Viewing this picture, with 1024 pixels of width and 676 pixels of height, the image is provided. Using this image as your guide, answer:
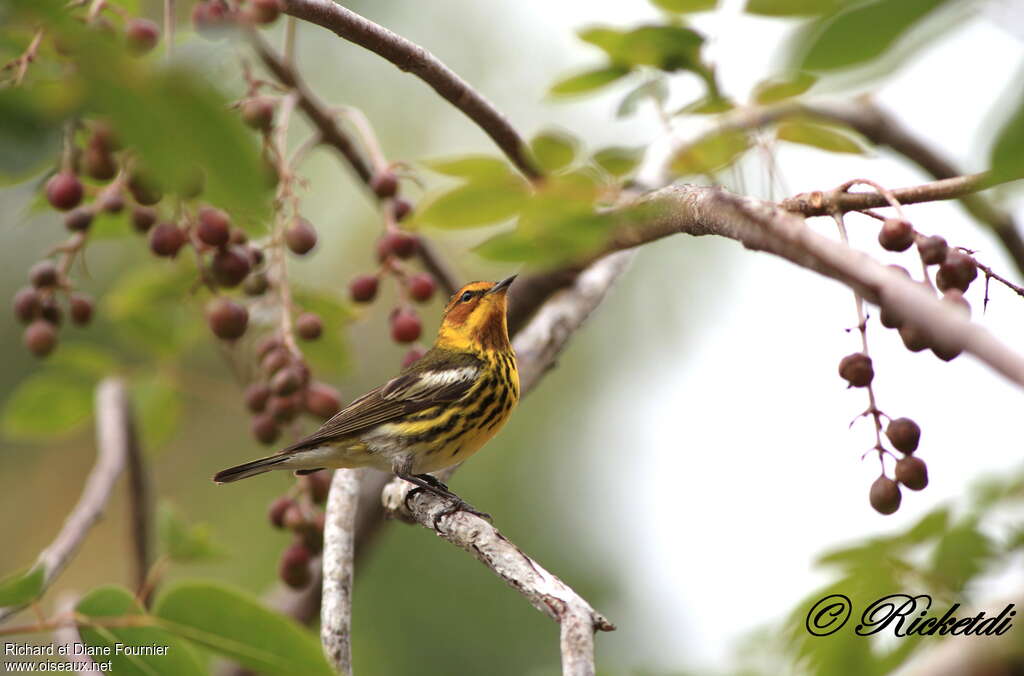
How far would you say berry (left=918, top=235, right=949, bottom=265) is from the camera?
1688mm

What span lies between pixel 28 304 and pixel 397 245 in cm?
129

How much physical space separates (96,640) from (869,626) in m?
1.60

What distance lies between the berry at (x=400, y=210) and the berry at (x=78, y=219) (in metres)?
0.98

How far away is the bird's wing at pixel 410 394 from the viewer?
13.2ft

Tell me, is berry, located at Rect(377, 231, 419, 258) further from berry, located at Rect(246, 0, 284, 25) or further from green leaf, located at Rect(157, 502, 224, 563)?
green leaf, located at Rect(157, 502, 224, 563)

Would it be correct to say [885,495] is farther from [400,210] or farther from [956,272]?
[400,210]

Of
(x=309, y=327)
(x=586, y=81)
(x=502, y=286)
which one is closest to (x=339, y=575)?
(x=309, y=327)

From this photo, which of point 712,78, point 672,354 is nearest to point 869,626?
point 712,78

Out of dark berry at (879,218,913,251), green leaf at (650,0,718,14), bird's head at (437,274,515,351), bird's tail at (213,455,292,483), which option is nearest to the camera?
dark berry at (879,218,913,251)

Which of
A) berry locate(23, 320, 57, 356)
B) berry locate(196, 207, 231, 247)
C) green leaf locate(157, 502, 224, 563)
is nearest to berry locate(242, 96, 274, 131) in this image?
berry locate(196, 207, 231, 247)

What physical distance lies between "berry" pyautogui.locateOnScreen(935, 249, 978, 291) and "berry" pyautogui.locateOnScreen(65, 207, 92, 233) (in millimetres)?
2504

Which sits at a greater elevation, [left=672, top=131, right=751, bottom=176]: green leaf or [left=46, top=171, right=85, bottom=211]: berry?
[left=672, top=131, right=751, bottom=176]: green leaf

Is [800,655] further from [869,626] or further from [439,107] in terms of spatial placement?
[439,107]

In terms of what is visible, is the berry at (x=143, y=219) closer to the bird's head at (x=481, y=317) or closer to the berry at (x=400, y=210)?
the berry at (x=400, y=210)
